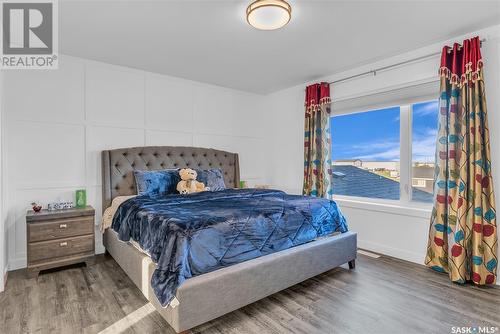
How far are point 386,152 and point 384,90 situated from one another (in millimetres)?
812

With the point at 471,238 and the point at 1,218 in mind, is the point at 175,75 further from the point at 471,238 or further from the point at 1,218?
the point at 471,238

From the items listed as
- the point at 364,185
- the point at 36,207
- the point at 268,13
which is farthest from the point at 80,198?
the point at 364,185

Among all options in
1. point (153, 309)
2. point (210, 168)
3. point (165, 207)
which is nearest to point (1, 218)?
point (165, 207)

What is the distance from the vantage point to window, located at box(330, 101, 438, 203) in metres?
3.32

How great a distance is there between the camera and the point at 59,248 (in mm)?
2861

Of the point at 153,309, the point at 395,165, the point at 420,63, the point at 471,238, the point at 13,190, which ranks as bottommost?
the point at 153,309

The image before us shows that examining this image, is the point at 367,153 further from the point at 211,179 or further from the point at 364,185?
the point at 211,179

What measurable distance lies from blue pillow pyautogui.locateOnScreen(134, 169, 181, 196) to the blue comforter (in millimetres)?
312

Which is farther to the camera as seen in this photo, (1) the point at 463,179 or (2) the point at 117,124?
(2) the point at 117,124

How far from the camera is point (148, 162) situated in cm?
378

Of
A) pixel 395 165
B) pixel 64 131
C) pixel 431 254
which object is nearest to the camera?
pixel 431 254

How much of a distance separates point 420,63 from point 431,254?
6.95 feet

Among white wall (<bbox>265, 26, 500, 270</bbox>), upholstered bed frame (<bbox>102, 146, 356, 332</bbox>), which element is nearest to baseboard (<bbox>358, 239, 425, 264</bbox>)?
white wall (<bbox>265, 26, 500, 270</bbox>)

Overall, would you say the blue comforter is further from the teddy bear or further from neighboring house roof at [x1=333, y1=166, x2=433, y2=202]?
neighboring house roof at [x1=333, y1=166, x2=433, y2=202]
